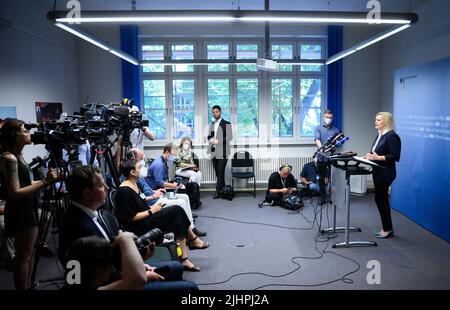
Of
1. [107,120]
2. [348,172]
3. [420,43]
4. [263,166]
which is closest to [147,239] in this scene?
[107,120]

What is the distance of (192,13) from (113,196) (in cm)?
196

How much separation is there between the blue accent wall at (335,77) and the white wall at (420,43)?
960mm

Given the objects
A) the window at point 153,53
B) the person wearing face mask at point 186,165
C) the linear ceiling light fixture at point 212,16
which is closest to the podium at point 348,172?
the linear ceiling light fixture at point 212,16

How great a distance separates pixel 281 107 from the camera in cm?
761

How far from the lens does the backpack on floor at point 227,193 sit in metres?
6.78

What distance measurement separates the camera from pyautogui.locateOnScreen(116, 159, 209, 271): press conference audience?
3.26 metres

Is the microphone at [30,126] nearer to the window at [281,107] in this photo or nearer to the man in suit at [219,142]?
the man in suit at [219,142]

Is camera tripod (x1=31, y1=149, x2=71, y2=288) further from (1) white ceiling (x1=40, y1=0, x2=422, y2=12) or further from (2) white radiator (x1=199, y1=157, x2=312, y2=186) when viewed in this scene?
(2) white radiator (x1=199, y1=157, x2=312, y2=186)

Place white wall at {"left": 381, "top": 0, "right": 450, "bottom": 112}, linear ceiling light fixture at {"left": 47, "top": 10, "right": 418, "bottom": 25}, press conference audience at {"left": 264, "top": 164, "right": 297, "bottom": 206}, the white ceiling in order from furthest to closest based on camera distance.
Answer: press conference audience at {"left": 264, "top": 164, "right": 297, "bottom": 206}
the white ceiling
white wall at {"left": 381, "top": 0, "right": 450, "bottom": 112}
linear ceiling light fixture at {"left": 47, "top": 10, "right": 418, "bottom": 25}

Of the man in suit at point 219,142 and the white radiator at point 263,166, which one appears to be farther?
the white radiator at point 263,166

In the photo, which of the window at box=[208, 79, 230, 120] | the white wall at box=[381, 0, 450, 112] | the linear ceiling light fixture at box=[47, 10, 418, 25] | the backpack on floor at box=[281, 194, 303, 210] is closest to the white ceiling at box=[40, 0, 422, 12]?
the white wall at box=[381, 0, 450, 112]

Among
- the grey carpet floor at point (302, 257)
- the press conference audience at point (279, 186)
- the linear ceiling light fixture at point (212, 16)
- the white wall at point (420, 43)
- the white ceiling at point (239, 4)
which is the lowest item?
the grey carpet floor at point (302, 257)

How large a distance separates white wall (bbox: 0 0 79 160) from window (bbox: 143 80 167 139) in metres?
1.59

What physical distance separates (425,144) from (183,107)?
15.5 feet
